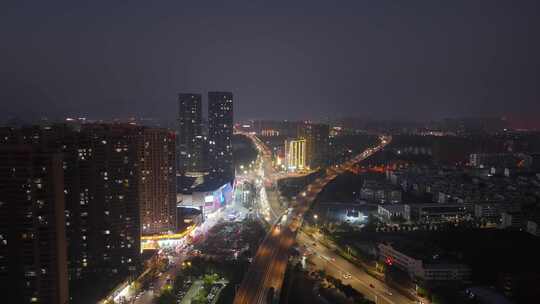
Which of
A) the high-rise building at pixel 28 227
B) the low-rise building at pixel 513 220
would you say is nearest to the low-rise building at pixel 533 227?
the low-rise building at pixel 513 220

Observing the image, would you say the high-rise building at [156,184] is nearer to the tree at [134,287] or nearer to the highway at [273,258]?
the highway at [273,258]

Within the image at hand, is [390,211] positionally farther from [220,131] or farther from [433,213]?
[220,131]

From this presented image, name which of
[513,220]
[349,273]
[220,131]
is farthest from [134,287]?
[220,131]

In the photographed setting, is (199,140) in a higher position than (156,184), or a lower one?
higher

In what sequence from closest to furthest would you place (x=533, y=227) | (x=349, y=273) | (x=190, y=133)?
1. (x=349, y=273)
2. (x=533, y=227)
3. (x=190, y=133)

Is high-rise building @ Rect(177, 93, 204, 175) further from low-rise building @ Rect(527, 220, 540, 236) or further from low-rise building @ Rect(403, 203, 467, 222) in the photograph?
low-rise building @ Rect(527, 220, 540, 236)

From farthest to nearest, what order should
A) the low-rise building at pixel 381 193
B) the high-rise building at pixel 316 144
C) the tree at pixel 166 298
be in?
the high-rise building at pixel 316 144 < the low-rise building at pixel 381 193 < the tree at pixel 166 298

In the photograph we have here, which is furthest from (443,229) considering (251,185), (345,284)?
(251,185)
